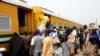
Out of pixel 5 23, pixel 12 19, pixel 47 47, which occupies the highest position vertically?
pixel 12 19

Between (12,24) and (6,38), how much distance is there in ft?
2.02

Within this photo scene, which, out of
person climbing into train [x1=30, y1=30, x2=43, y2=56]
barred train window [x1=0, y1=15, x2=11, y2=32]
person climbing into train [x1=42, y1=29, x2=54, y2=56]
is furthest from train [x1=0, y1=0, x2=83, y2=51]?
person climbing into train [x1=42, y1=29, x2=54, y2=56]

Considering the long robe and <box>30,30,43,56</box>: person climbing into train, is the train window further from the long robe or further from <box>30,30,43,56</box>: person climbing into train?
the long robe

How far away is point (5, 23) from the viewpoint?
281 inches

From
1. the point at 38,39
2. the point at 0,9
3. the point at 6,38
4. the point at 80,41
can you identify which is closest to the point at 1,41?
the point at 6,38

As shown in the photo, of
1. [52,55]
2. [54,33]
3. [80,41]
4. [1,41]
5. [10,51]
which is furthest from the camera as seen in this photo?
[80,41]

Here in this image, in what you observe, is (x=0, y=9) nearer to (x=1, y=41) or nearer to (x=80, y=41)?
(x=1, y=41)

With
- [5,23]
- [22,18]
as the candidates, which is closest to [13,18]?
[5,23]

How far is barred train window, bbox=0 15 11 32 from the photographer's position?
22.6 feet

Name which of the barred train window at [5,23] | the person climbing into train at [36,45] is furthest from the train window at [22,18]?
the barred train window at [5,23]

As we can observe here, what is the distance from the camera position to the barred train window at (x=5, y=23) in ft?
22.6

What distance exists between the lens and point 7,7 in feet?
23.9

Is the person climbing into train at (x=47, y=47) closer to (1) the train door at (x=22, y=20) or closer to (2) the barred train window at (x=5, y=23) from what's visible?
(2) the barred train window at (x=5, y=23)

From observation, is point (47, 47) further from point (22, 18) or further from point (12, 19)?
point (22, 18)
